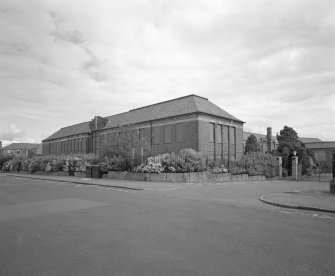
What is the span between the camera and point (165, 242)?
5.91m

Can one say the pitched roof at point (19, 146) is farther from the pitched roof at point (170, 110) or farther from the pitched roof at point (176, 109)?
the pitched roof at point (176, 109)

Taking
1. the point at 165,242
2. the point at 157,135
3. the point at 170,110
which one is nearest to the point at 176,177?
the point at 157,135

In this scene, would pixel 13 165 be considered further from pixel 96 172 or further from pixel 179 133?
pixel 179 133

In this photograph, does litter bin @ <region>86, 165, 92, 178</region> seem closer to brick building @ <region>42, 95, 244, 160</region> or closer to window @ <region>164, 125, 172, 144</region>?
brick building @ <region>42, 95, 244, 160</region>

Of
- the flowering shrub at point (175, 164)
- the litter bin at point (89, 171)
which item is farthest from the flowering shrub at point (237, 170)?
the litter bin at point (89, 171)

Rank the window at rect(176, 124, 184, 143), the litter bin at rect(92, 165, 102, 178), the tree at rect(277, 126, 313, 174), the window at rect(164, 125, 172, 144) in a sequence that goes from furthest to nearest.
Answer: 1. the tree at rect(277, 126, 313, 174)
2. the window at rect(164, 125, 172, 144)
3. the window at rect(176, 124, 184, 143)
4. the litter bin at rect(92, 165, 102, 178)

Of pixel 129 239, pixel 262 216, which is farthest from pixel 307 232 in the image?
pixel 129 239

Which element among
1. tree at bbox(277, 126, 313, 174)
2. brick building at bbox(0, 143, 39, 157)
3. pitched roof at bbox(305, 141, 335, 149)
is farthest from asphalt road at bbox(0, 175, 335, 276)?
brick building at bbox(0, 143, 39, 157)

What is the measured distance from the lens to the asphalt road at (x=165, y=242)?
4562mm

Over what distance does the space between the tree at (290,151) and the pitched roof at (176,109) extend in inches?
300

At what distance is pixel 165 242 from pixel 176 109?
3366 centimetres

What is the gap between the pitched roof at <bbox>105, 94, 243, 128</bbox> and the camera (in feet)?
122

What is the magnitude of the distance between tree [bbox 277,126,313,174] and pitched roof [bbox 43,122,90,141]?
3710 cm

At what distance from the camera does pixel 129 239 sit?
6.14 metres
